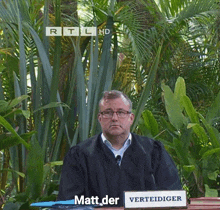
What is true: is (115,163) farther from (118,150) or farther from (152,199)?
(152,199)

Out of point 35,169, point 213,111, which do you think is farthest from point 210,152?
point 35,169

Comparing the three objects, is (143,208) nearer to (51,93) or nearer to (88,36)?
(51,93)

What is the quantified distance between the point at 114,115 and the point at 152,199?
46 cm

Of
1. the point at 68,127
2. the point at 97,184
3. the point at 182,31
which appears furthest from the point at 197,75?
the point at 97,184

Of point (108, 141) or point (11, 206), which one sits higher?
point (108, 141)

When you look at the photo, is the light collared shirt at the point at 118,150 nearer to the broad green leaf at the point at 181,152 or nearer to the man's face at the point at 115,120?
the man's face at the point at 115,120

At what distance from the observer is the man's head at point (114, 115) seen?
50.0 inches

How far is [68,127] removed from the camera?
299cm

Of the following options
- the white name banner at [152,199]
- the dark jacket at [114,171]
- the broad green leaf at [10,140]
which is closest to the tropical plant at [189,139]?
the broad green leaf at [10,140]

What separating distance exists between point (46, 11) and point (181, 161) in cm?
116

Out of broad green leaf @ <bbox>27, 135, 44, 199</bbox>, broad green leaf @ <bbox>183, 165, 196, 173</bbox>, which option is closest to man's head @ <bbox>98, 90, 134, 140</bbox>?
broad green leaf @ <bbox>27, 135, 44, 199</bbox>

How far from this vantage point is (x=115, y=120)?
49.8 inches

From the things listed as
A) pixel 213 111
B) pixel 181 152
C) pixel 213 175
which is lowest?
pixel 213 175

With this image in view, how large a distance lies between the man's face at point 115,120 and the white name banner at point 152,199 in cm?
44
